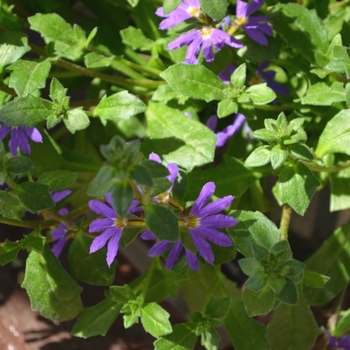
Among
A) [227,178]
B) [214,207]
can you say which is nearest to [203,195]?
[214,207]

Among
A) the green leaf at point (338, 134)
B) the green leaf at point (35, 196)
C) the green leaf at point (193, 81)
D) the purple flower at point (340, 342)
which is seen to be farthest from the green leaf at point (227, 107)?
→ the purple flower at point (340, 342)

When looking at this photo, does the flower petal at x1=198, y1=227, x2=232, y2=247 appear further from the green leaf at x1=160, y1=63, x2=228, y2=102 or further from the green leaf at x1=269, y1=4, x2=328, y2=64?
the green leaf at x1=269, y1=4, x2=328, y2=64

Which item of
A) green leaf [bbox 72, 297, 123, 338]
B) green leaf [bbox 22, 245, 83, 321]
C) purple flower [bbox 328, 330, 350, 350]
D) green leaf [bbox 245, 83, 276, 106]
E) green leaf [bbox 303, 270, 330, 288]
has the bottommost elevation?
purple flower [bbox 328, 330, 350, 350]

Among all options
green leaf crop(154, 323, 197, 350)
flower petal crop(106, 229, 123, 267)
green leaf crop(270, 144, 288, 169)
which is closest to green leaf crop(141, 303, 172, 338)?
green leaf crop(154, 323, 197, 350)

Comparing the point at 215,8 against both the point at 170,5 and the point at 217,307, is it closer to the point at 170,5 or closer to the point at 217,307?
the point at 170,5

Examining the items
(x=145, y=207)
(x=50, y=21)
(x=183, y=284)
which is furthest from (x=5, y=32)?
(x=183, y=284)

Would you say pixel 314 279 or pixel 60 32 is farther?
pixel 60 32
